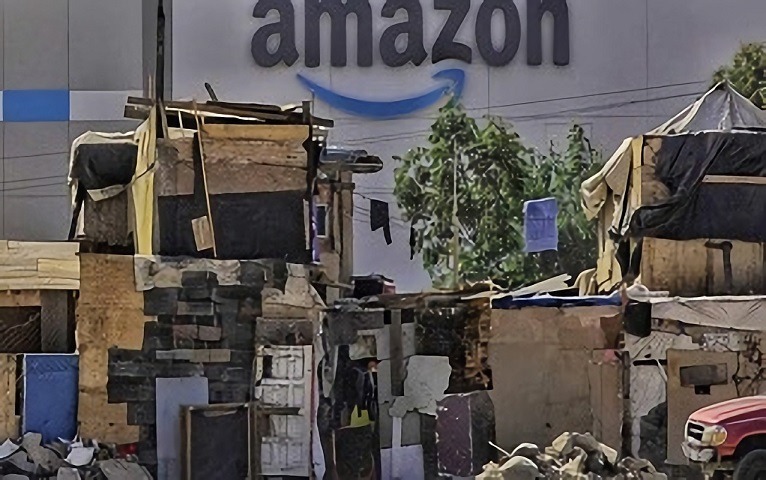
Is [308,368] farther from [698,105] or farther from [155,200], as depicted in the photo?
[698,105]

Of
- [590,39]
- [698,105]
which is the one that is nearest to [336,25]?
[590,39]

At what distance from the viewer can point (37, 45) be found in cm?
3872

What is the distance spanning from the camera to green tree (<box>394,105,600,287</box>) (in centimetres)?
3167

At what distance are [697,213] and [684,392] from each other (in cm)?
266

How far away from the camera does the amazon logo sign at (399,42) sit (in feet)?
133

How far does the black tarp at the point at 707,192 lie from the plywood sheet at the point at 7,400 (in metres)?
8.19

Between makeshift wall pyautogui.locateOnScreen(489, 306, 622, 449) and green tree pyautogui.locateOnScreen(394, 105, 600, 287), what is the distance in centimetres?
1463

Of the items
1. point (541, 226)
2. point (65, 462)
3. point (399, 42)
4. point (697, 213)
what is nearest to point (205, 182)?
point (65, 462)

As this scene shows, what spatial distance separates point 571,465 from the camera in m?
12.9

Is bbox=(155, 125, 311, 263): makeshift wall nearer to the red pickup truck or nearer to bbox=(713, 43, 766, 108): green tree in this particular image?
the red pickup truck

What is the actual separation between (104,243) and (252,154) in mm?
2526

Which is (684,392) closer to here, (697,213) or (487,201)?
(697,213)

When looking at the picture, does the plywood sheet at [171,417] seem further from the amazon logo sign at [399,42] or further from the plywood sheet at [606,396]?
the amazon logo sign at [399,42]

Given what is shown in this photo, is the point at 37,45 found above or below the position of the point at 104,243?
above
